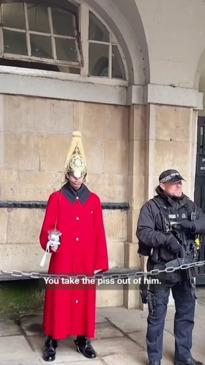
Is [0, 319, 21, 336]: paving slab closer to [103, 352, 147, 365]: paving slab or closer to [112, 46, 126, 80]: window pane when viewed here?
[103, 352, 147, 365]: paving slab

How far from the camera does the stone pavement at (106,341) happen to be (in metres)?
4.25

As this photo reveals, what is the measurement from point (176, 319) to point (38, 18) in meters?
3.64

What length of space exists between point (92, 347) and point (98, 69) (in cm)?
317

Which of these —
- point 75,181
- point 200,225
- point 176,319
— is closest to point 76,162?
point 75,181

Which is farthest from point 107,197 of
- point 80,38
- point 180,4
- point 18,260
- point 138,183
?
point 180,4

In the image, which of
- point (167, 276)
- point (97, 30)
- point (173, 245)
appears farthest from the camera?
point (97, 30)

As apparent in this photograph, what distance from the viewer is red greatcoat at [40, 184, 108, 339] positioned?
13.7 feet

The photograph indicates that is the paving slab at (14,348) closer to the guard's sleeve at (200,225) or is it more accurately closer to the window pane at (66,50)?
the guard's sleeve at (200,225)

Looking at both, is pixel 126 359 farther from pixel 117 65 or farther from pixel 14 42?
pixel 14 42

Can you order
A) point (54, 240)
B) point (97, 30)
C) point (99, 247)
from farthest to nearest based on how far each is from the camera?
point (97, 30)
point (99, 247)
point (54, 240)

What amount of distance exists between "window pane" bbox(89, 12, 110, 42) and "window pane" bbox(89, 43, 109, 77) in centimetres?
8

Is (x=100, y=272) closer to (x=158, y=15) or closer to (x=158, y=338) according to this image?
(x=158, y=338)

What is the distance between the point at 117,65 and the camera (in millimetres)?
5930

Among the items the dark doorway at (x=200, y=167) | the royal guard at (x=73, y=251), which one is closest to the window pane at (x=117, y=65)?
the dark doorway at (x=200, y=167)
